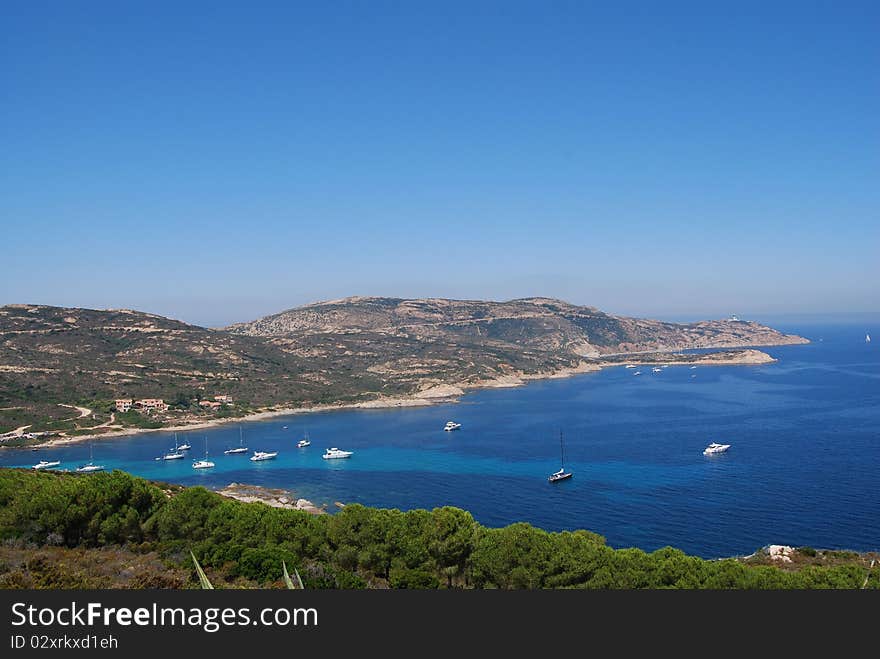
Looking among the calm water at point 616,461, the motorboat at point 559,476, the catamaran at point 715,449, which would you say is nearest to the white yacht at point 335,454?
the calm water at point 616,461

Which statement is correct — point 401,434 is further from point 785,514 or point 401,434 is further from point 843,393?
point 843,393

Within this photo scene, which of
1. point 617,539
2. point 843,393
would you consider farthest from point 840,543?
point 843,393

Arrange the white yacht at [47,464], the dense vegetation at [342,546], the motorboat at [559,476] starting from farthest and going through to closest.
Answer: the white yacht at [47,464], the motorboat at [559,476], the dense vegetation at [342,546]

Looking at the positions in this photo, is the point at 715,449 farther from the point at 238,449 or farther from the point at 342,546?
the point at 238,449

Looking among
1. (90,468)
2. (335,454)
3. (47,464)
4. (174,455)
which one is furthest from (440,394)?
(47,464)

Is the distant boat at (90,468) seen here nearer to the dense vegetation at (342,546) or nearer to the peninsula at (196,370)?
the peninsula at (196,370)

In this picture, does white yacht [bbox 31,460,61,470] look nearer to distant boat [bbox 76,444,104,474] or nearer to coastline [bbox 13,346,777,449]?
distant boat [bbox 76,444,104,474]
